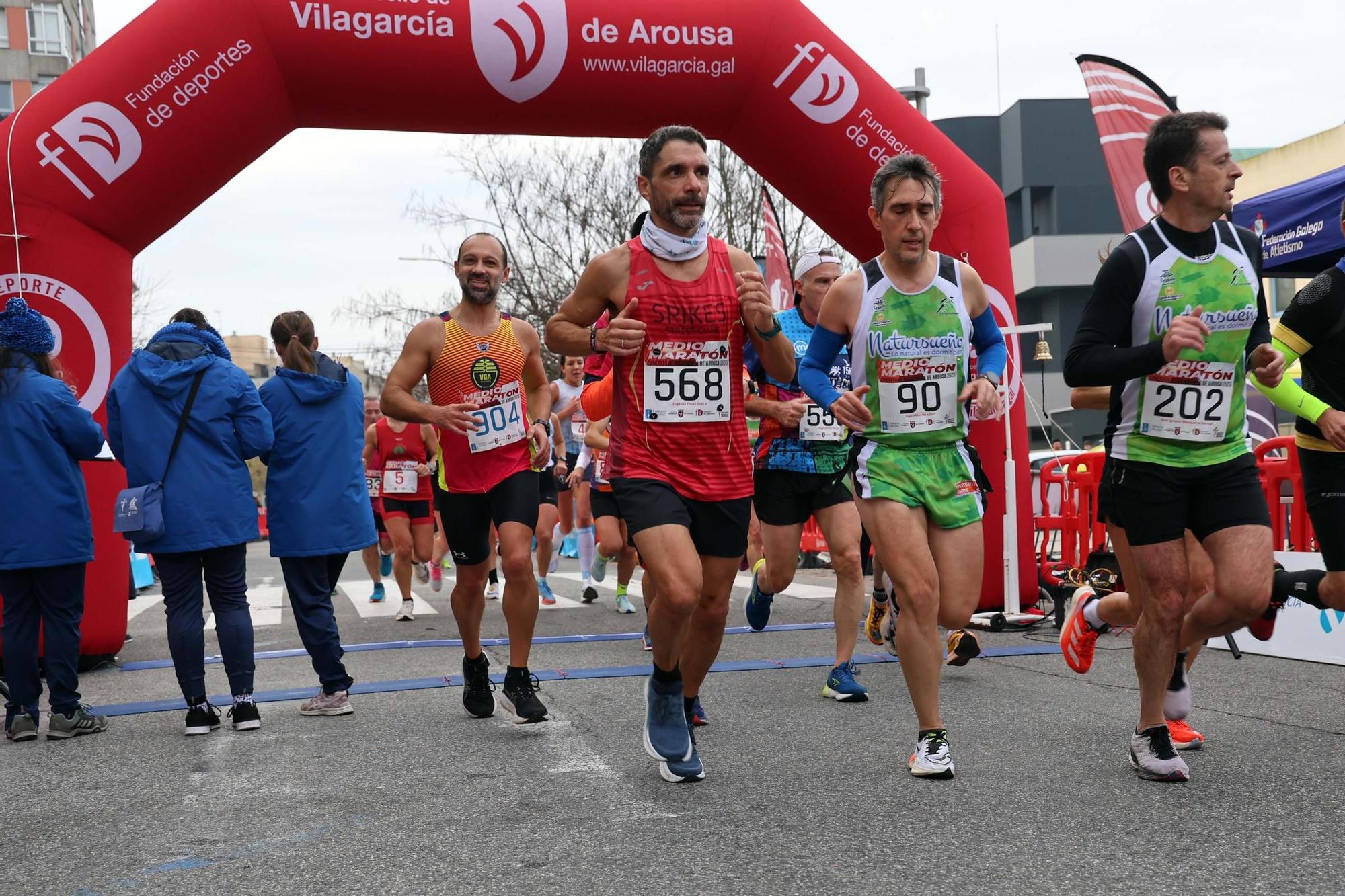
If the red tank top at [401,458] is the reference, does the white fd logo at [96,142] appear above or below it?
above

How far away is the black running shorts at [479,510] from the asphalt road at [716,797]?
79 centimetres

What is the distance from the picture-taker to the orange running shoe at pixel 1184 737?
4.90 m

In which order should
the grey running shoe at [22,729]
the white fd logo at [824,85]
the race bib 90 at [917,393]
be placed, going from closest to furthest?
the race bib 90 at [917,393] < the grey running shoe at [22,729] < the white fd logo at [824,85]

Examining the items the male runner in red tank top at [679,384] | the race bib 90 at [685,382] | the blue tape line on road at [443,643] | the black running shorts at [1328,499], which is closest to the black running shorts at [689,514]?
the male runner in red tank top at [679,384]

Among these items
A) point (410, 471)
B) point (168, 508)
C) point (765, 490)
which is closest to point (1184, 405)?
point (765, 490)

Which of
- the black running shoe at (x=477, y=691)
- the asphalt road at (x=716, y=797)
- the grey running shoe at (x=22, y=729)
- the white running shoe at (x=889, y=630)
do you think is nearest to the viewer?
the asphalt road at (x=716, y=797)

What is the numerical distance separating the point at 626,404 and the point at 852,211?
5.20 m

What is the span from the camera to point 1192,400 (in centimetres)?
446

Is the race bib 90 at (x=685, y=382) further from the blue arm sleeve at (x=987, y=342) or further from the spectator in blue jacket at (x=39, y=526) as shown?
the spectator in blue jacket at (x=39, y=526)

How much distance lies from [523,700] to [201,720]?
4.97 ft

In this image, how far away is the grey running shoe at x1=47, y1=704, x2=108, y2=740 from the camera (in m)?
6.02

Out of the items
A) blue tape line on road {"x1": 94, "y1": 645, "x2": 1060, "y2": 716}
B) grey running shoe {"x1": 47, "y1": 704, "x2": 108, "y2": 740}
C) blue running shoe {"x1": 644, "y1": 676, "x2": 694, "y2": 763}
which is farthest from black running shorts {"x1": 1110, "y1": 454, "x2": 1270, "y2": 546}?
grey running shoe {"x1": 47, "y1": 704, "x2": 108, "y2": 740}

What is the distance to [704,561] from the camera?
15.4 feet

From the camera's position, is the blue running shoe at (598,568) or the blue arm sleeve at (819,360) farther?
the blue running shoe at (598,568)
